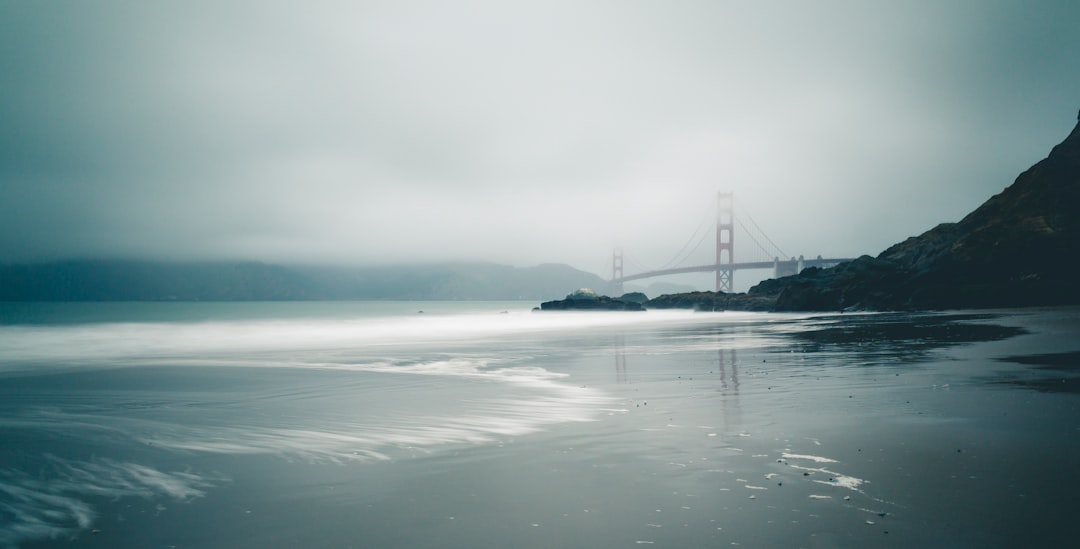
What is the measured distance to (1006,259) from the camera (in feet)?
158

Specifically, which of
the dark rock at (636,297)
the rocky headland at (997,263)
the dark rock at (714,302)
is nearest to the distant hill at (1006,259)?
the rocky headland at (997,263)

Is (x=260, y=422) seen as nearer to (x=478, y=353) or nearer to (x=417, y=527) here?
(x=417, y=527)

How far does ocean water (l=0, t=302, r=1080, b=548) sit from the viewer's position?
488 cm

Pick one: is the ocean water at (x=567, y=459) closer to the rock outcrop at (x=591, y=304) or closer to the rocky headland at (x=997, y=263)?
the rocky headland at (x=997, y=263)

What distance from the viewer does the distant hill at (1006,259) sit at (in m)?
45.2

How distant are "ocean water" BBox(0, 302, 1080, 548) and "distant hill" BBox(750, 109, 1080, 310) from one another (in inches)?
1478

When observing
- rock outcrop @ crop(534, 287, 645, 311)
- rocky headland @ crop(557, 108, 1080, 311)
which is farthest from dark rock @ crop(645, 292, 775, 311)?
rocky headland @ crop(557, 108, 1080, 311)

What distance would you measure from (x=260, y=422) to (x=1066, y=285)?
5378 cm

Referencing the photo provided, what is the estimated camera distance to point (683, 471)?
638 cm

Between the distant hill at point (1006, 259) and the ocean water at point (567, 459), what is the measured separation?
37.5 m

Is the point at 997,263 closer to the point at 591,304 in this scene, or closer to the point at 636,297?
the point at 591,304

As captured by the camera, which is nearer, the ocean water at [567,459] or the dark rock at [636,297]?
the ocean water at [567,459]

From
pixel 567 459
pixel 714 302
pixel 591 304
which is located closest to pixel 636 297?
pixel 591 304

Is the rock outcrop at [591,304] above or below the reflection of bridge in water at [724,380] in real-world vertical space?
above
